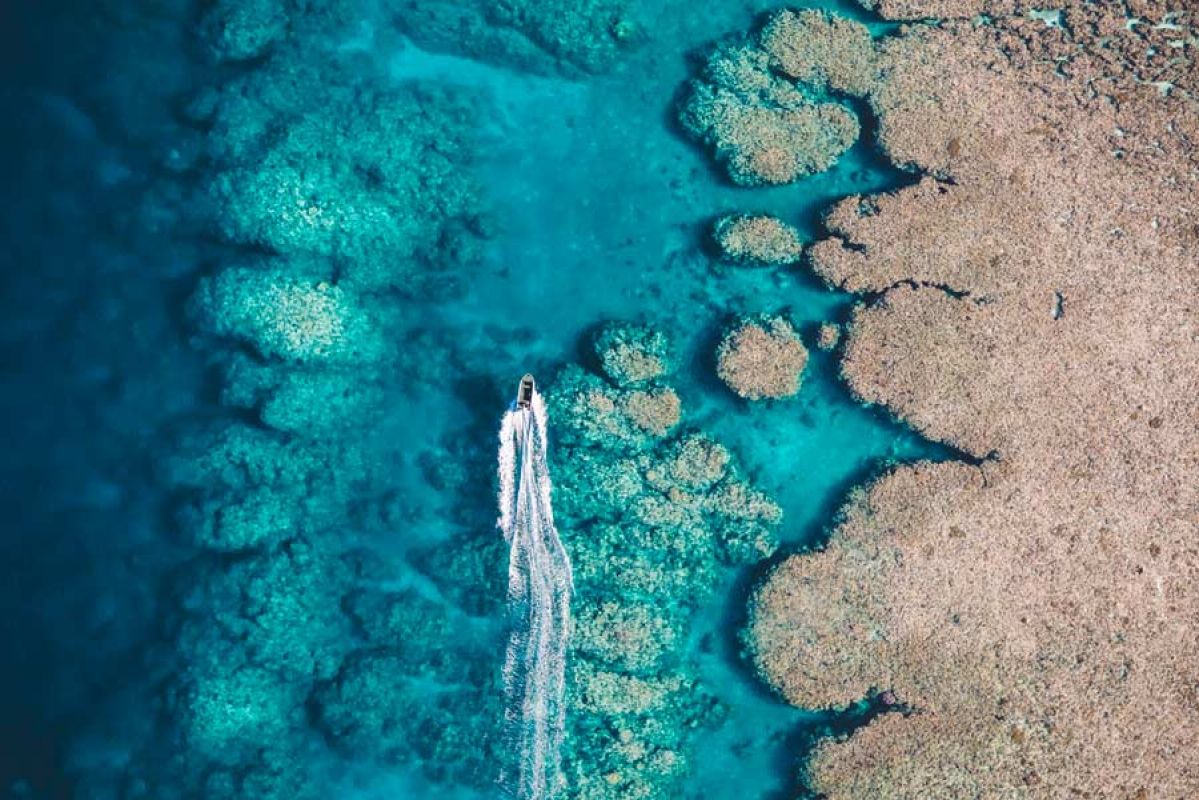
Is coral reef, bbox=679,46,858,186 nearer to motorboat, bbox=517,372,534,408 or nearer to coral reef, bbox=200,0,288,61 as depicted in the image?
motorboat, bbox=517,372,534,408

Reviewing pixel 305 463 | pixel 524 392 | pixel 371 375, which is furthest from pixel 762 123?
pixel 305 463

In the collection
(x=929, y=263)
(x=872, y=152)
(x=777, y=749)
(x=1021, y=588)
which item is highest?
(x=872, y=152)

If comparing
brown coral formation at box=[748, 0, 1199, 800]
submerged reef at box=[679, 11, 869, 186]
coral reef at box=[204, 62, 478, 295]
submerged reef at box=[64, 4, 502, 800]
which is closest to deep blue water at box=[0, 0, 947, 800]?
submerged reef at box=[64, 4, 502, 800]

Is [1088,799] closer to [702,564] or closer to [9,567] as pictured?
[702,564]

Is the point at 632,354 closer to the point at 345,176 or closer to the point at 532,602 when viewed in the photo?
the point at 532,602

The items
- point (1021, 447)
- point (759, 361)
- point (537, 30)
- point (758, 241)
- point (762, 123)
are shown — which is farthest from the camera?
point (537, 30)

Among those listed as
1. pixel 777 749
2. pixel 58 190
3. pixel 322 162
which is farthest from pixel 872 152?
pixel 58 190
